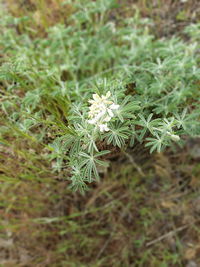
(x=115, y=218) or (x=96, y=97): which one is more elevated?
(x=96, y=97)

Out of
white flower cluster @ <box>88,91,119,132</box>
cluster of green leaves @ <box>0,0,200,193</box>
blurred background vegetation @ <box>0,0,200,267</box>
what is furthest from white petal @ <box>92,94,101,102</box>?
blurred background vegetation @ <box>0,0,200,267</box>

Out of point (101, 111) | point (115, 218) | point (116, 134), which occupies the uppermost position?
point (101, 111)

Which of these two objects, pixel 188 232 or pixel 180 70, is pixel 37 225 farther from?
pixel 180 70

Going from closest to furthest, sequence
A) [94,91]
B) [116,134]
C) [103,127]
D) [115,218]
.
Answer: [103,127] → [116,134] → [94,91] → [115,218]

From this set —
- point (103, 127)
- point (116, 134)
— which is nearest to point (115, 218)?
point (116, 134)

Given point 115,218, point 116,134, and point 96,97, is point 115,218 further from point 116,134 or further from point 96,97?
point 96,97

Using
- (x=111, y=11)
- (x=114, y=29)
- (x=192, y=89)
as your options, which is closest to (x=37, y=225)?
(x=192, y=89)
